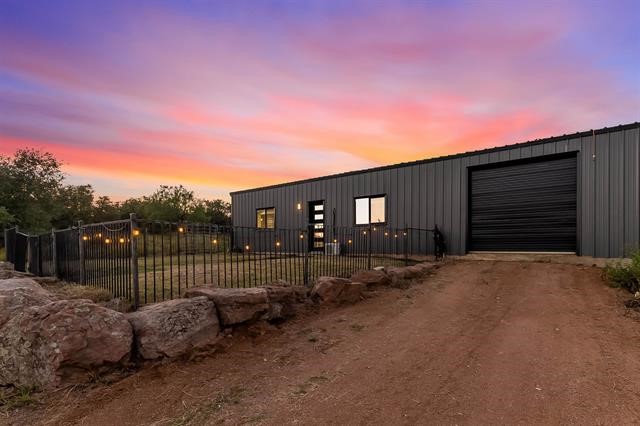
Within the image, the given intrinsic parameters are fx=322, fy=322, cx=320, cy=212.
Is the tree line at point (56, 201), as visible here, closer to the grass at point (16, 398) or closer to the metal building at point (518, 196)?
the metal building at point (518, 196)

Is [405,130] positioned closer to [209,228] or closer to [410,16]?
→ [410,16]

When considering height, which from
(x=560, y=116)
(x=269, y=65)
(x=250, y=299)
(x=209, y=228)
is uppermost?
(x=269, y=65)

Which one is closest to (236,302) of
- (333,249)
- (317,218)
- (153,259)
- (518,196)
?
(153,259)

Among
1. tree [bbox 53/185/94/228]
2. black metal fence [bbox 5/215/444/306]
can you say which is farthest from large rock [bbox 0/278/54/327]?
tree [bbox 53/185/94/228]

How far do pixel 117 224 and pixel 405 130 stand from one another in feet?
38.0

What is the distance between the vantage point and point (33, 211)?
69.5 feet

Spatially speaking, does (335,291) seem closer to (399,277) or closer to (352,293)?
(352,293)

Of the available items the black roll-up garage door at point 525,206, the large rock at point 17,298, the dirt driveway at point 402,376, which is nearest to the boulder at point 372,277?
the dirt driveway at point 402,376

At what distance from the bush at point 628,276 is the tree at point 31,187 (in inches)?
1059

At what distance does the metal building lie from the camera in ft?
27.9

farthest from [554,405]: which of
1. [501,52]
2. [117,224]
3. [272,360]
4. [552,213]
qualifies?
[501,52]

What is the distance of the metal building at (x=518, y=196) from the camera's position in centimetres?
849

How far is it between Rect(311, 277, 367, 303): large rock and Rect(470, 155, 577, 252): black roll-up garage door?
23.1 feet

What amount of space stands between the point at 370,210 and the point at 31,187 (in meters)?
25.2
